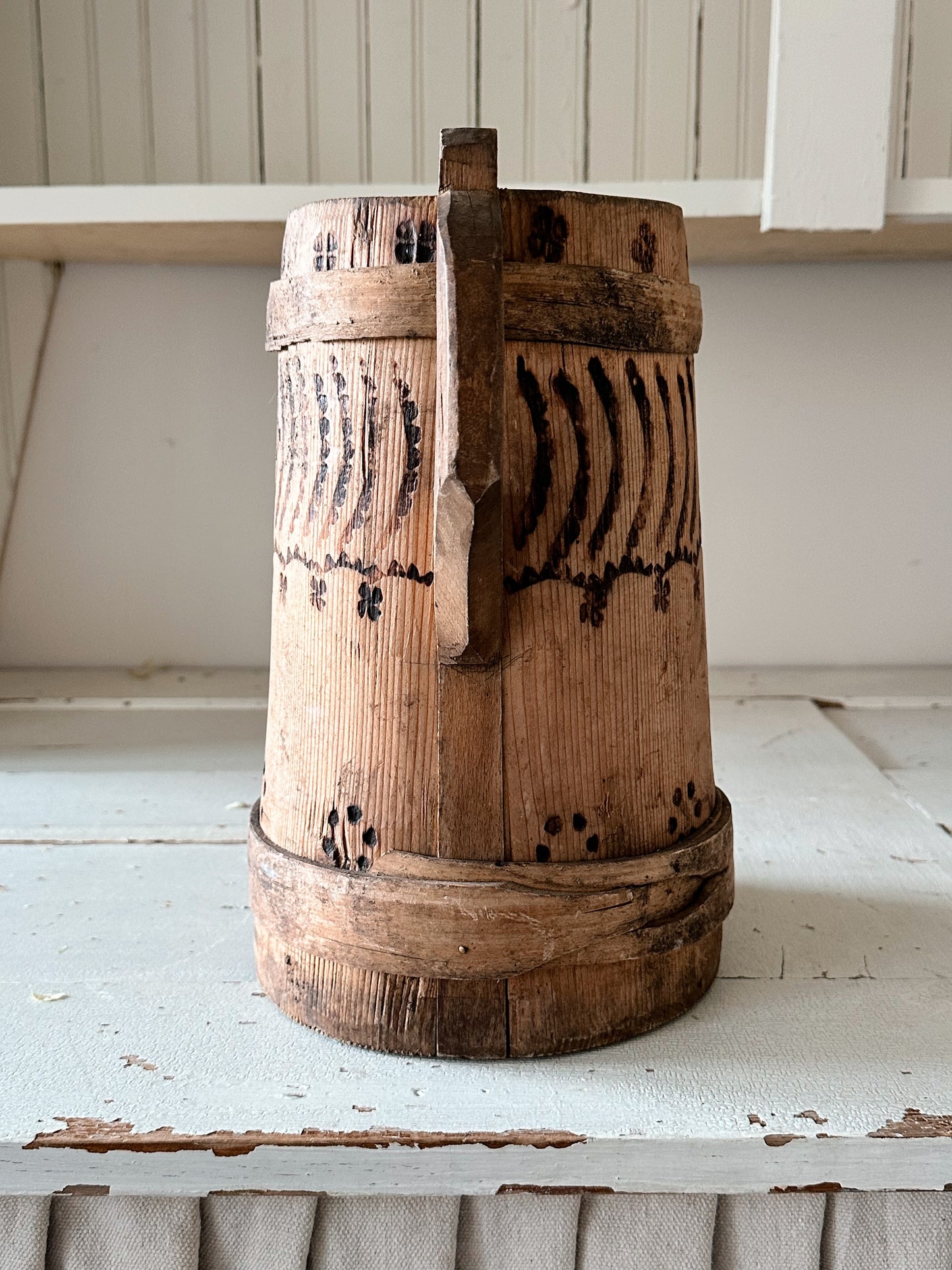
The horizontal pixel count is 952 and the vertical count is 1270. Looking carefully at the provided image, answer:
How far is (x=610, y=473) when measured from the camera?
25.0 inches

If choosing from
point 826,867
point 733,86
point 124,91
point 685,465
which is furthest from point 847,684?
point 124,91

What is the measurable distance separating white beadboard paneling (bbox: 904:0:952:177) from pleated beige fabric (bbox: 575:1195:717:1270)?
4.35 ft

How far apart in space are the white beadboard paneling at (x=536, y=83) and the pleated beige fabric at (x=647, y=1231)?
1.22 meters

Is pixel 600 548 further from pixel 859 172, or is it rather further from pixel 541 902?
pixel 859 172

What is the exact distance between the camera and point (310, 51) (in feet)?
4.93

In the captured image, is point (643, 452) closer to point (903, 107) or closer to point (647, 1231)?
point (647, 1231)

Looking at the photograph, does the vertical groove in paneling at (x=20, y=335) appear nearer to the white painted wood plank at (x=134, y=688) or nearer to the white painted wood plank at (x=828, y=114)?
the white painted wood plank at (x=134, y=688)

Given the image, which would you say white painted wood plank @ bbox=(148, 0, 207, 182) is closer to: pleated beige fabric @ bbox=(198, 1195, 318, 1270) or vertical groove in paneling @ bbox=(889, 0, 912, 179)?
vertical groove in paneling @ bbox=(889, 0, 912, 179)

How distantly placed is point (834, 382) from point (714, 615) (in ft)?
1.17

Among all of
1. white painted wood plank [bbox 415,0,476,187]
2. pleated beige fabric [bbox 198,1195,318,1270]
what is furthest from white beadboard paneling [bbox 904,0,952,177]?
pleated beige fabric [bbox 198,1195,318,1270]

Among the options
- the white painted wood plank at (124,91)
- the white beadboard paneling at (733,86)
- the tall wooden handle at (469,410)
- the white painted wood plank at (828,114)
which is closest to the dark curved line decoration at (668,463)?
the tall wooden handle at (469,410)

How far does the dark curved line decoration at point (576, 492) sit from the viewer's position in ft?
2.04

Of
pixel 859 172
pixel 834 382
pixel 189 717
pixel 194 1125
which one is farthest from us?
pixel 834 382

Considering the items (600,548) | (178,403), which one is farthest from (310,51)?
(600,548)
